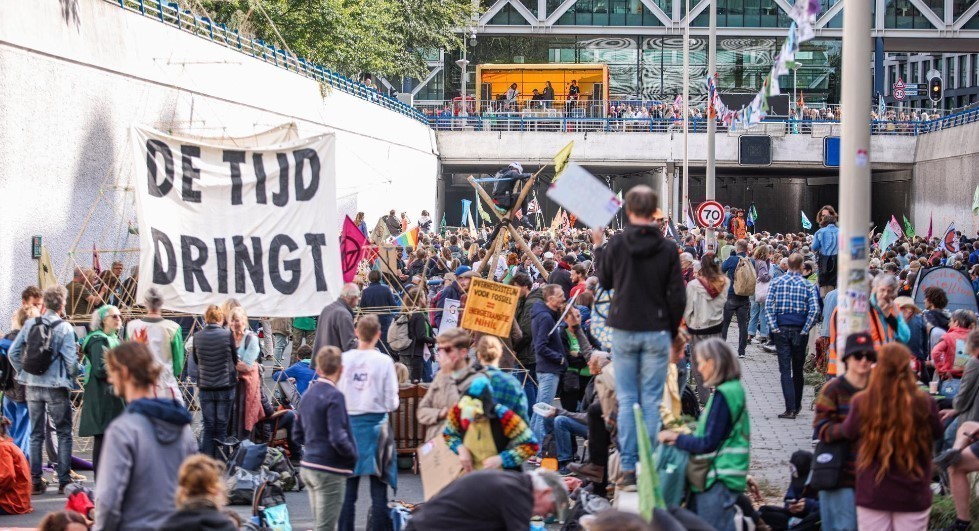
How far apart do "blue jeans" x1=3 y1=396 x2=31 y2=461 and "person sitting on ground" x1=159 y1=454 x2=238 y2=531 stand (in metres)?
6.34

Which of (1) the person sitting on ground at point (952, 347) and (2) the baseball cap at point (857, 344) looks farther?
(1) the person sitting on ground at point (952, 347)

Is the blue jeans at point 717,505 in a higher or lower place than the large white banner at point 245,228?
lower

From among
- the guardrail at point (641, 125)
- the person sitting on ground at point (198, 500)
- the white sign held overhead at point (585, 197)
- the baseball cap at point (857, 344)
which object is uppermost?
the guardrail at point (641, 125)

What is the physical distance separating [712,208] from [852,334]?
61.5ft

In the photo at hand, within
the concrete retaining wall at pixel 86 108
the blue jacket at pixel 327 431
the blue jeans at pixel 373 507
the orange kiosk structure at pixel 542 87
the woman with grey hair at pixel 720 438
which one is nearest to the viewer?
the woman with grey hair at pixel 720 438

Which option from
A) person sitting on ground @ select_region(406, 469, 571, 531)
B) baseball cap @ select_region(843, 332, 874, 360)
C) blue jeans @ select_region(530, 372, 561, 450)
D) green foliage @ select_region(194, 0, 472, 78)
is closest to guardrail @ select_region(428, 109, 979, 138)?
green foliage @ select_region(194, 0, 472, 78)

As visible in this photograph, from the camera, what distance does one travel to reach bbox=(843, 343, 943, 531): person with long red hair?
7.14 meters

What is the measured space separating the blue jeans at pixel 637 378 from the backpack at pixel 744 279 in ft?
38.8

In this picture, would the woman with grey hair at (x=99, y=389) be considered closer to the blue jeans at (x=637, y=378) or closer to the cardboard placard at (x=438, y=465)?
the cardboard placard at (x=438, y=465)

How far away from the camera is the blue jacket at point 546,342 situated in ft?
41.0

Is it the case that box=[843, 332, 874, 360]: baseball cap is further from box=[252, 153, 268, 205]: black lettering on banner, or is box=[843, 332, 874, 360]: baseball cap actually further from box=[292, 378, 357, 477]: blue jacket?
box=[252, 153, 268, 205]: black lettering on banner

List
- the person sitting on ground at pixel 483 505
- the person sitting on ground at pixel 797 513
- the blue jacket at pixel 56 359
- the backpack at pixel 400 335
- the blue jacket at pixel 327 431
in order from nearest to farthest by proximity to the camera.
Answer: the person sitting on ground at pixel 483 505, the blue jacket at pixel 327 431, the person sitting on ground at pixel 797 513, the blue jacket at pixel 56 359, the backpack at pixel 400 335

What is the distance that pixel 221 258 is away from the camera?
12.4 meters

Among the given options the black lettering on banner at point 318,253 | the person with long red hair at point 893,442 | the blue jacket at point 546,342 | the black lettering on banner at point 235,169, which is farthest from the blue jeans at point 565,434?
the person with long red hair at point 893,442
